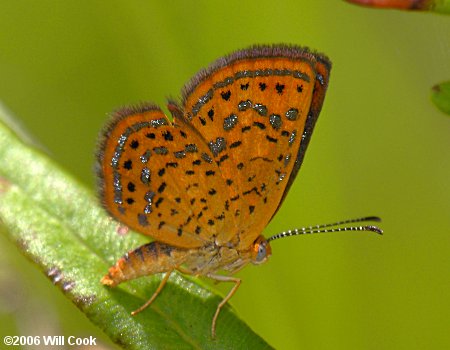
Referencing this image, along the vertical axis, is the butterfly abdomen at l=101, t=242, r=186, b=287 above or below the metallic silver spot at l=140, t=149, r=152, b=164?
below

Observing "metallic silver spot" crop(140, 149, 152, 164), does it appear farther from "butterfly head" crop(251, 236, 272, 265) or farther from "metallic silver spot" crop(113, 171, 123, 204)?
"butterfly head" crop(251, 236, 272, 265)

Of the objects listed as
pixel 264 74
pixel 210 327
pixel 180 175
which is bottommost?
pixel 210 327

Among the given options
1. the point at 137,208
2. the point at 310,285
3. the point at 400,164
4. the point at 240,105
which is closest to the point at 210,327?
the point at 137,208

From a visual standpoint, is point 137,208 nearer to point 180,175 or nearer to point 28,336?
point 180,175

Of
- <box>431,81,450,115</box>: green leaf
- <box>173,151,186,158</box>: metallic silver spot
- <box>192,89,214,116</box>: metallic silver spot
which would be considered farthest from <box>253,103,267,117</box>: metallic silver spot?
<box>431,81,450,115</box>: green leaf

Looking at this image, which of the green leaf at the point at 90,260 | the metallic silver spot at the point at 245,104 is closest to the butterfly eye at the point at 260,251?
the green leaf at the point at 90,260

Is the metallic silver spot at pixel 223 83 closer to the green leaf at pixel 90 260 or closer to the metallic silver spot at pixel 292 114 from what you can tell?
the metallic silver spot at pixel 292 114
